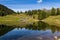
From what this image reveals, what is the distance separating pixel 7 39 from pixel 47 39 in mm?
12882

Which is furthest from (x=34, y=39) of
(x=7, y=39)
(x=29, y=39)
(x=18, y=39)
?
(x=7, y=39)

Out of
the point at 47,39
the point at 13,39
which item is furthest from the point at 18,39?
the point at 47,39

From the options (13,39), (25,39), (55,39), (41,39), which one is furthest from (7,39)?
(55,39)

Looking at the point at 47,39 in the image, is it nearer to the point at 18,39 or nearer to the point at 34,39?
the point at 34,39

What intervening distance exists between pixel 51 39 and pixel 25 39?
8.62m

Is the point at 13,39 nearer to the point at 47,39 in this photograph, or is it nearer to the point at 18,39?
the point at 18,39

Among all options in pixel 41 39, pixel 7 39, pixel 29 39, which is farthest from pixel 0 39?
pixel 41 39

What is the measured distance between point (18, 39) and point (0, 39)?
227 inches

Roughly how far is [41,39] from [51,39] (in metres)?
3.38

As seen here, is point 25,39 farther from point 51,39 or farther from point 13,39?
point 51,39

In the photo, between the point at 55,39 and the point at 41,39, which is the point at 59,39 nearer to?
the point at 55,39

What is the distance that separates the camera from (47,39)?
5569 cm

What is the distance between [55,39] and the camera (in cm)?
5669

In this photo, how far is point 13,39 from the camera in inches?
2167
